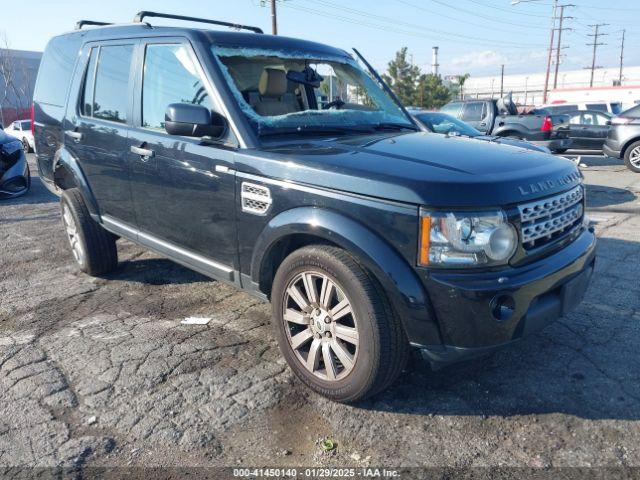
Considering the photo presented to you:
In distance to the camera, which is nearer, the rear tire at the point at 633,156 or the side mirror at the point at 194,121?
the side mirror at the point at 194,121

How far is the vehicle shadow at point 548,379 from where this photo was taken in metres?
2.77

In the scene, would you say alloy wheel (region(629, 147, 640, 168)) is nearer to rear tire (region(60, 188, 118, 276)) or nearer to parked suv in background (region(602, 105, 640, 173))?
parked suv in background (region(602, 105, 640, 173))

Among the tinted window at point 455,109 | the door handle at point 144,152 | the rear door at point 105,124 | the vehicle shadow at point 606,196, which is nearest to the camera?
the door handle at point 144,152

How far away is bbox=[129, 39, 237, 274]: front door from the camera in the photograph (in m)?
3.16

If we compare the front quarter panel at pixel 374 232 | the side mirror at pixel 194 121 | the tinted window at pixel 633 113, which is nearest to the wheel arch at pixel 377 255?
the front quarter panel at pixel 374 232

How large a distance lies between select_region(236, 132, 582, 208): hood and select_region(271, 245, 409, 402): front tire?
1.30 feet

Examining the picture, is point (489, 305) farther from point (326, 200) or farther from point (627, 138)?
point (627, 138)

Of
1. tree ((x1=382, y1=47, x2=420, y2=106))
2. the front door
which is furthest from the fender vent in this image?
tree ((x1=382, y1=47, x2=420, y2=106))

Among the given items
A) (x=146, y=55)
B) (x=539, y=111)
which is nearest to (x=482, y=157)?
(x=146, y=55)

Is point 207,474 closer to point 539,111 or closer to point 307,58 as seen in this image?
point 307,58

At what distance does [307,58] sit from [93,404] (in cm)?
276

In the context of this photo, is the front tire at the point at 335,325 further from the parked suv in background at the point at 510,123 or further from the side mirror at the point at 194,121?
the parked suv in background at the point at 510,123

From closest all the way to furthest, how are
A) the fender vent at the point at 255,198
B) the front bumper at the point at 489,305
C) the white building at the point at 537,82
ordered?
the front bumper at the point at 489,305, the fender vent at the point at 255,198, the white building at the point at 537,82

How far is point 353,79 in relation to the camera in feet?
14.0
